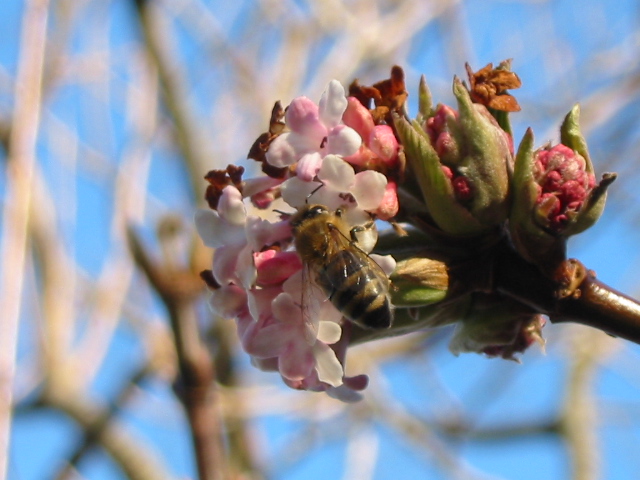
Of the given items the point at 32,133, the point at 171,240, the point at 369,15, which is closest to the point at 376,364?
the point at 369,15

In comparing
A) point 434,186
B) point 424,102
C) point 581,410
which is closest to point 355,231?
point 434,186

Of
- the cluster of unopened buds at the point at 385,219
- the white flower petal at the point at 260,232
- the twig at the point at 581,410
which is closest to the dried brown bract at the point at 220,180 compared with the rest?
the cluster of unopened buds at the point at 385,219

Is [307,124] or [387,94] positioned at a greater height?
[387,94]

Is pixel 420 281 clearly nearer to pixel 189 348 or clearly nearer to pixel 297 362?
pixel 297 362

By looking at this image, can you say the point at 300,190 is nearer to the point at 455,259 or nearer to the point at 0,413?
the point at 455,259

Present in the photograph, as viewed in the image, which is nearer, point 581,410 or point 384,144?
point 384,144

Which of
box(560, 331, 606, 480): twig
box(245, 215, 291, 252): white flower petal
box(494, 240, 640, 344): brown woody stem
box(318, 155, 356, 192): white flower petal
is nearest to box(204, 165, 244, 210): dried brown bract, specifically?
box(245, 215, 291, 252): white flower petal
